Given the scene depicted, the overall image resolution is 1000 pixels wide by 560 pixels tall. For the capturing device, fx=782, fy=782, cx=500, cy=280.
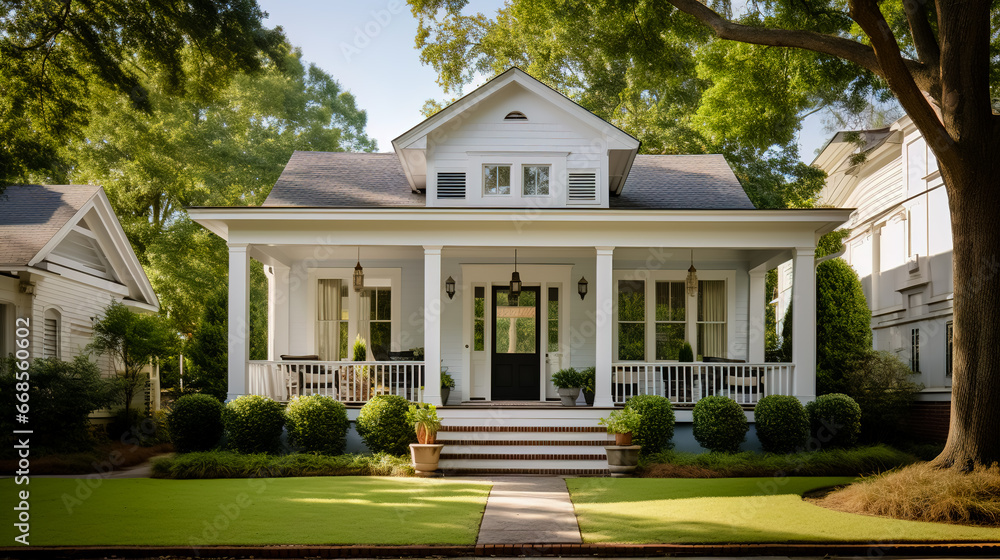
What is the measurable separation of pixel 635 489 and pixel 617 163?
703 cm

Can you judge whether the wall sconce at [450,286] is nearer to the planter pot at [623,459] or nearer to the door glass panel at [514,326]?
the door glass panel at [514,326]

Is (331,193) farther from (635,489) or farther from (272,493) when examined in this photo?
(635,489)

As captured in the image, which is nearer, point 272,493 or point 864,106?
point 272,493

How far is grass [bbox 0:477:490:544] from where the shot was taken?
699 centimetres

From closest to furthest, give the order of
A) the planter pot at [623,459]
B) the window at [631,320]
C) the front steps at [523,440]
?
the planter pot at [623,459]
the front steps at [523,440]
the window at [631,320]

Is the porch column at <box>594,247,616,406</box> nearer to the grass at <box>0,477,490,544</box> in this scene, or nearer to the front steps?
the front steps

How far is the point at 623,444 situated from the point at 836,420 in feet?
12.1

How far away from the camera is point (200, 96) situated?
12266mm

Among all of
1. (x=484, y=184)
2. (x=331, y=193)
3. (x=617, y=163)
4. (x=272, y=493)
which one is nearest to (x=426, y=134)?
(x=484, y=184)

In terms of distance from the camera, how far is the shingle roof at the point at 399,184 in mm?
14992

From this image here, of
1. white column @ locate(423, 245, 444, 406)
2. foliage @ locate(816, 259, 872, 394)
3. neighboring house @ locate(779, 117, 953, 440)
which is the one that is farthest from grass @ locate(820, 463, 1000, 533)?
foliage @ locate(816, 259, 872, 394)

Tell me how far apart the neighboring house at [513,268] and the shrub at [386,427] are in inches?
31.1

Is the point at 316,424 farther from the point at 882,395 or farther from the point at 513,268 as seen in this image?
the point at 882,395

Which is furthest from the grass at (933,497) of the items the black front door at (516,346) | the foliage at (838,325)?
the black front door at (516,346)
